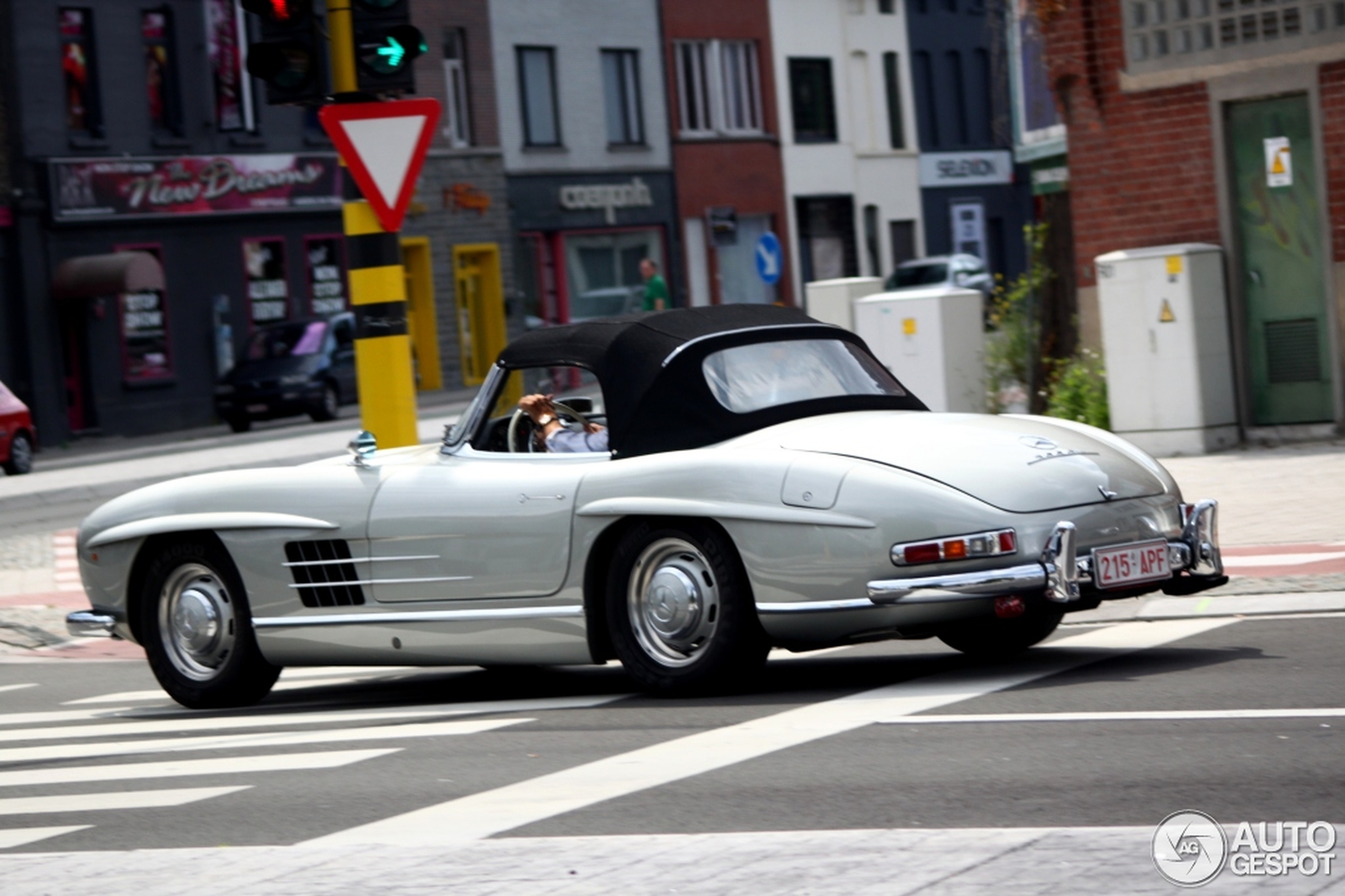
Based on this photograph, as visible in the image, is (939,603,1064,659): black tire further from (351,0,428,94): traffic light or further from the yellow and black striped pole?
(351,0,428,94): traffic light

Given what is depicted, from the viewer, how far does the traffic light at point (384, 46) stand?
10836mm

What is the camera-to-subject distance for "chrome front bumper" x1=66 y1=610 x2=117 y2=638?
33.7ft


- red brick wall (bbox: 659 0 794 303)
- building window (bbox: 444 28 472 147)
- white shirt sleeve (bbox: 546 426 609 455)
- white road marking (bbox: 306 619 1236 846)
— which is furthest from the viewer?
red brick wall (bbox: 659 0 794 303)

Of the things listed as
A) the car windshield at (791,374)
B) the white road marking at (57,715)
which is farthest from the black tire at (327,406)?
the car windshield at (791,374)

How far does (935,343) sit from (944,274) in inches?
1184

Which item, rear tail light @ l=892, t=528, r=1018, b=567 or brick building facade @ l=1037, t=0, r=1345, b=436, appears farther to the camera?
brick building facade @ l=1037, t=0, r=1345, b=436

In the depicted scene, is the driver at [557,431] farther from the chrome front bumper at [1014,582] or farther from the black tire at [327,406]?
the black tire at [327,406]

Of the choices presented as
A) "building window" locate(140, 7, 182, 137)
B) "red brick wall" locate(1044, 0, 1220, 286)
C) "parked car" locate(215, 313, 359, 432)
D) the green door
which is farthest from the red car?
the green door

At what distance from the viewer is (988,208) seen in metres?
65.3

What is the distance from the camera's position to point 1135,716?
7.38 meters

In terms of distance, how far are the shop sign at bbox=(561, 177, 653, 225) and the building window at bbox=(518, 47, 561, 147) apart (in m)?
1.11

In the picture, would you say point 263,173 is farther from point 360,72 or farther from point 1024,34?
point 360,72

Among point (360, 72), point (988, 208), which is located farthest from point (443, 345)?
point (360, 72)

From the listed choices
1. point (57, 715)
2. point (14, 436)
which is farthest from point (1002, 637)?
point (14, 436)
